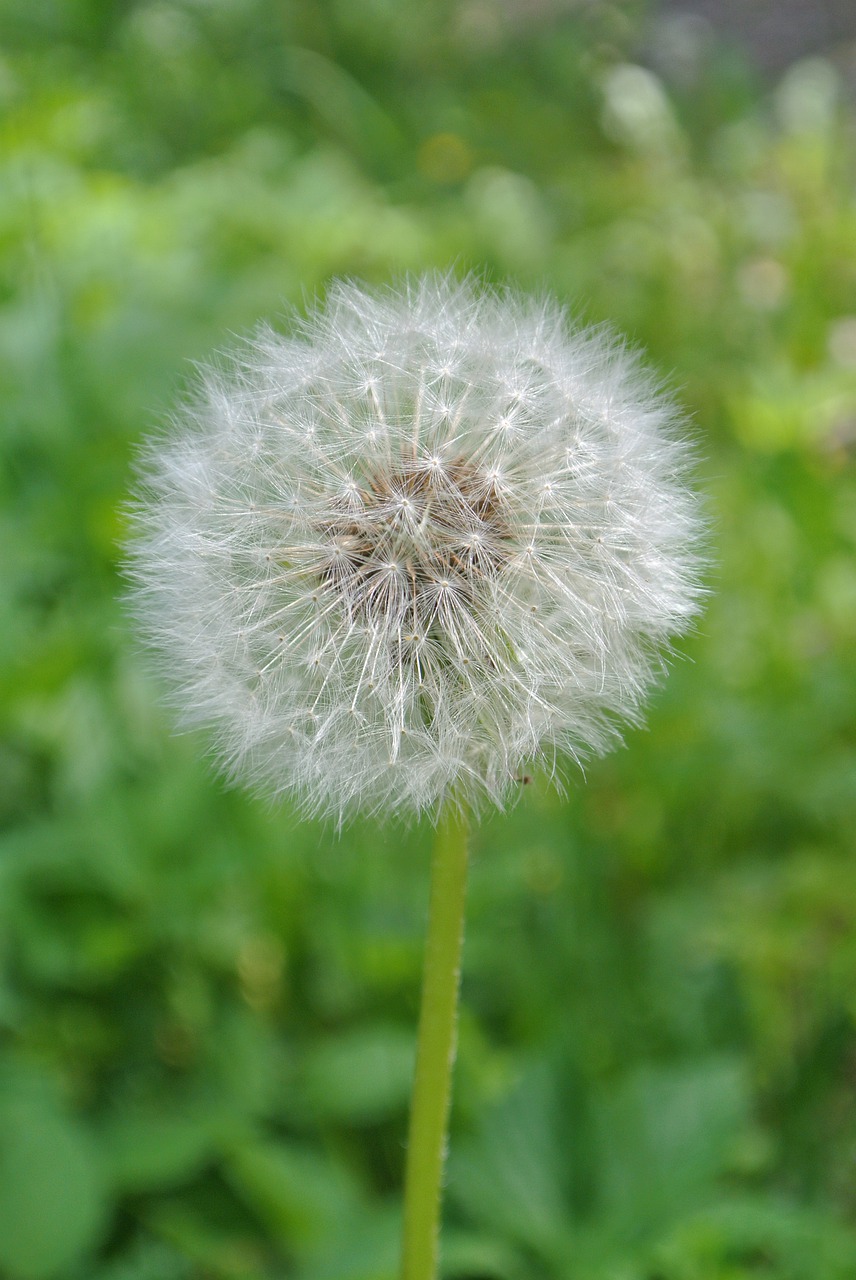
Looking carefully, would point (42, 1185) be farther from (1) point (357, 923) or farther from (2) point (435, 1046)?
(2) point (435, 1046)

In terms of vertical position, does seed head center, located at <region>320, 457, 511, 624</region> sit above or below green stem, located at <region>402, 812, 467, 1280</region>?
above

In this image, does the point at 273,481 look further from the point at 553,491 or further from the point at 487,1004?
the point at 487,1004

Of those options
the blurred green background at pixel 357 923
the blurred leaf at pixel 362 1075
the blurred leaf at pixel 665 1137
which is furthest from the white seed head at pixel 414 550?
the blurred leaf at pixel 362 1075

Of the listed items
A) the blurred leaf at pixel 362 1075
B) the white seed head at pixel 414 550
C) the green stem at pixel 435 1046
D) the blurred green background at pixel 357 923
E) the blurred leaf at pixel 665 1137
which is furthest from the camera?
the blurred leaf at pixel 362 1075

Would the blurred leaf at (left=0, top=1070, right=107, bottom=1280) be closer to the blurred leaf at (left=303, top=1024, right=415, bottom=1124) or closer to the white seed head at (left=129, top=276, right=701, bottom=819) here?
the blurred leaf at (left=303, top=1024, right=415, bottom=1124)

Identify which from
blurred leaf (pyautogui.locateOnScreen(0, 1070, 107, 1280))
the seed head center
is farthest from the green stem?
blurred leaf (pyautogui.locateOnScreen(0, 1070, 107, 1280))

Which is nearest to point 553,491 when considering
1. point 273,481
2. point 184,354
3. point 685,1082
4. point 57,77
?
point 273,481

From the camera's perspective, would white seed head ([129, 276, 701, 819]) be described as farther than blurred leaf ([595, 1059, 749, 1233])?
No

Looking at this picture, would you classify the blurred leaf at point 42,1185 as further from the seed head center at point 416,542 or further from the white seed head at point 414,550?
the seed head center at point 416,542
